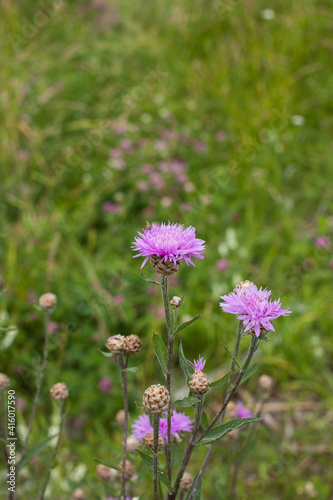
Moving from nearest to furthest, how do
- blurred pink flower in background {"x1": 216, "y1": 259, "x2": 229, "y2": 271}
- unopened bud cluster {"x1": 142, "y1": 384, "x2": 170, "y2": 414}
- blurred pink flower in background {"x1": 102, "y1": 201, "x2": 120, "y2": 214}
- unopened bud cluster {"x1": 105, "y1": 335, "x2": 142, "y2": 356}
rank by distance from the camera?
1. unopened bud cluster {"x1": 142, "y1": 384, "x2": 170, "y2": 414}
2. unopened bud cluster {"x1": 105, "y1": 335, "x2": 142, "y2": 356}
3. blurred pink flower in background {"x1": 216, "y1": 259, "x2": 229, "y2": 271}
4. blurred pink flower in background {"x1": 102, "y1": 201, "x2": 120, "y2": 214}

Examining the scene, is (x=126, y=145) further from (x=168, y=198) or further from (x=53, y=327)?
(x=53, y=327)

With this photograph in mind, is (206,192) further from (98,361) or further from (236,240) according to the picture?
(98,361)

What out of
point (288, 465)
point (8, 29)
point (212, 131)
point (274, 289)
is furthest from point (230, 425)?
point (8, 29)

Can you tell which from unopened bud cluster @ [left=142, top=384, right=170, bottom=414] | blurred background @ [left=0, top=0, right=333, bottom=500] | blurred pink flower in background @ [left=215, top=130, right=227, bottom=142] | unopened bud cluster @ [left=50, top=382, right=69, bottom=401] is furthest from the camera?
blurred pink flower in background @ [left=215, top=130, right=227, bottom=142]

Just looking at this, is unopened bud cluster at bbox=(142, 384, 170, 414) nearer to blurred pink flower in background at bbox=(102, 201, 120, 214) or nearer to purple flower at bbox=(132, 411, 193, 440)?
purple flower at bbox=(132, 411, 193, 440)

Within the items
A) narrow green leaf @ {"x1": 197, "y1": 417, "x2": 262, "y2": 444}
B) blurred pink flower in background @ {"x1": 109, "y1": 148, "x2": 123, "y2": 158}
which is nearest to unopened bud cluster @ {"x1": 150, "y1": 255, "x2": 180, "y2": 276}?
narrow green leaf @ {"x1": 197, "y1": 417, "x2": 262, "y2": 444}

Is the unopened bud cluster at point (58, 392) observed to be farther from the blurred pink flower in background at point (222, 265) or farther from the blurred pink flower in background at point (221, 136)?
the blurred pink flower in background at point (221, 136)
